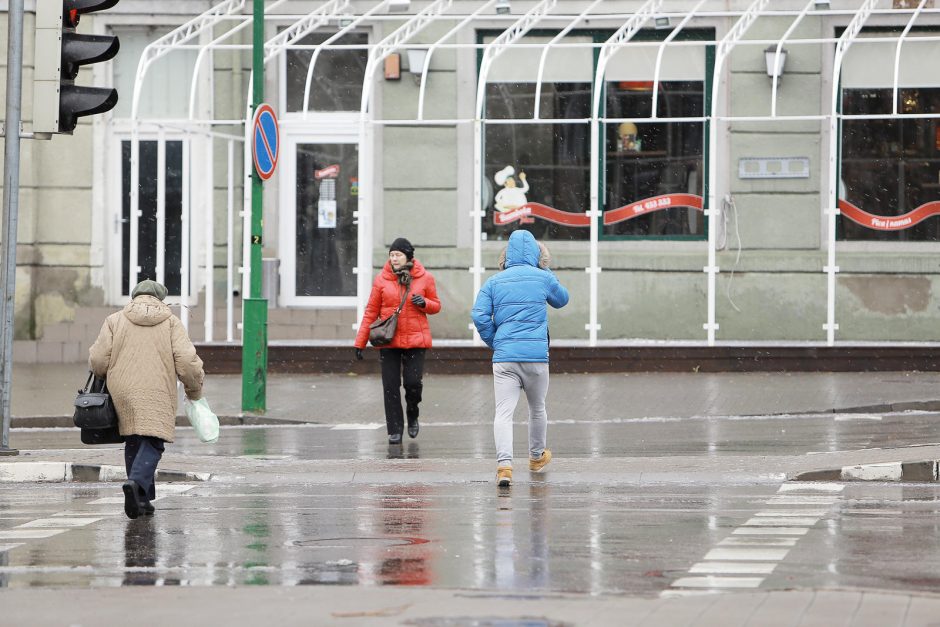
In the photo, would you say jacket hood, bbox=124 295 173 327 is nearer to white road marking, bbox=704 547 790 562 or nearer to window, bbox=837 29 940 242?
white road marking, bbox=704 547 790 562

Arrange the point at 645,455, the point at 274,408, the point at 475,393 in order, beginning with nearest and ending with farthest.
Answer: the point at 645,455
the point at 274,408
the point at 475,393

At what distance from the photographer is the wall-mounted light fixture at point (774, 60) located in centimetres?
2142

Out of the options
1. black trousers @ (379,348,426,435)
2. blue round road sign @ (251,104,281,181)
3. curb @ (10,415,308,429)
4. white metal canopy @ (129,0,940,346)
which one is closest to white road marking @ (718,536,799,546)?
black trousers @ (379,348,426,435)

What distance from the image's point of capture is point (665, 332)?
22031 mm

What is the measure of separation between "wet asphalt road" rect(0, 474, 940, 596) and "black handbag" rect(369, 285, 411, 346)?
8.38ft

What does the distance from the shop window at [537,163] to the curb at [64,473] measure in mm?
9853

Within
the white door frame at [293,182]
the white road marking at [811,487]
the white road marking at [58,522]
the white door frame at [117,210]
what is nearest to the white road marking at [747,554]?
the white road marking at [811,487]

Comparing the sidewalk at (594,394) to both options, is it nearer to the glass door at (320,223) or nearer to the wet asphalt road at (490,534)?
the glass door at (320,223)

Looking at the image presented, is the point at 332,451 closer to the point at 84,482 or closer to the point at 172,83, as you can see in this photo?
the point at 84,482

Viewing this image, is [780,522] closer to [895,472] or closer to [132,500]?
[895,472]

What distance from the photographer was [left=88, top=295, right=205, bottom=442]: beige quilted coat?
10828mm

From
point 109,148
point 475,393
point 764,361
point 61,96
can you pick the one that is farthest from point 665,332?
point 61,96

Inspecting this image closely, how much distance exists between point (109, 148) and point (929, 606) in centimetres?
1736

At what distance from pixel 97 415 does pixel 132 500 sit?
2.18 ft
